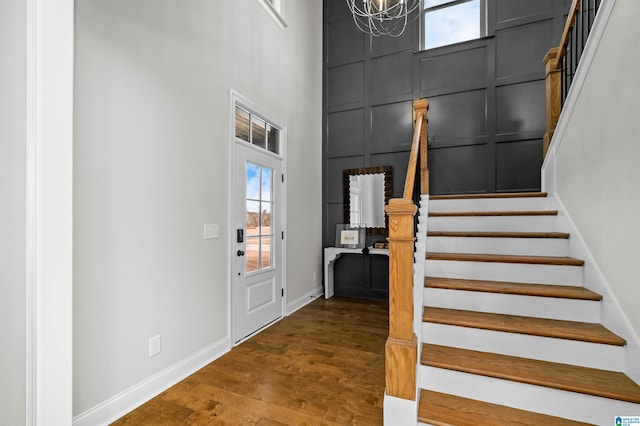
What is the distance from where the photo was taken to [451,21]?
4137 mm

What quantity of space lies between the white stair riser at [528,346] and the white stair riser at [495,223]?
115 centimetres

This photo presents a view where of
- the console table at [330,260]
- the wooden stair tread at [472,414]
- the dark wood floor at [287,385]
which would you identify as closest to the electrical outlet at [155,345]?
the dark wood floor at [287,385]

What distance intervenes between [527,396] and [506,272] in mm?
897

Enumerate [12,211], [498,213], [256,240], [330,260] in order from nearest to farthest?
[12,211] → [498,213] → [256,240] → [330,260]

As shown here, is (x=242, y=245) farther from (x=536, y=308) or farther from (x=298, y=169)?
(x=536, y=308)

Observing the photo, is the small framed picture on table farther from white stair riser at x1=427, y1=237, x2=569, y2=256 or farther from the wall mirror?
white stair riser at x1=427, y1=237, x2=569, y2=256

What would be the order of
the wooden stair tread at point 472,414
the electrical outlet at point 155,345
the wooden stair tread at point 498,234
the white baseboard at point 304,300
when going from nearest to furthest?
the wooden stair tread at point 472,414 < the electrical outlet at point 155,345 < the wooden stair tread at point 498,234 < the white baseboard at point 304,300

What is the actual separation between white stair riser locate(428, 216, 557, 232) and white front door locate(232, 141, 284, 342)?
178 cm

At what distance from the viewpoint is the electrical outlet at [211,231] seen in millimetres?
2506

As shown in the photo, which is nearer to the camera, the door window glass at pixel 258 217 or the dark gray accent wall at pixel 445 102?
the door window glass at pixel 258 217

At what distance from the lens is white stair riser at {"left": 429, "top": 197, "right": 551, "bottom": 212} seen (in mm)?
2767

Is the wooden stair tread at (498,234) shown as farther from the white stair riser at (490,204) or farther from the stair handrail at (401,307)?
the stair handrail at (401,307)

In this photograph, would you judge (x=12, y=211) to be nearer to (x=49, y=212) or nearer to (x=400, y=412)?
(x=49, y=212)

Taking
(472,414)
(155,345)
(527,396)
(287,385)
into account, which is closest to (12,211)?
(155,345)
